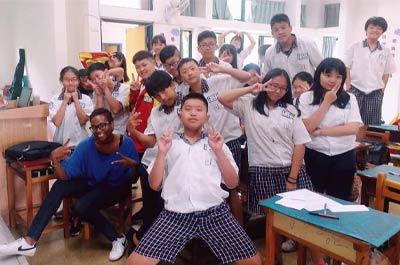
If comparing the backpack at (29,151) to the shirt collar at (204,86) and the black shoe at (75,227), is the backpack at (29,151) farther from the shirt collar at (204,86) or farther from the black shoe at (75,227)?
the shirt collar at (204,86)

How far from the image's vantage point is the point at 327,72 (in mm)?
2355

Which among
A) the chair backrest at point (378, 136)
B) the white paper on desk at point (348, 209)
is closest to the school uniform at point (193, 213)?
the white paper on desk at point (348, 209)

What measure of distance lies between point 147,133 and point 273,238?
1040 millimetres

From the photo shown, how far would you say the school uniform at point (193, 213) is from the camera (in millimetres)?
1859

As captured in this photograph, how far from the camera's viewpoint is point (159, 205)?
247 centimetres

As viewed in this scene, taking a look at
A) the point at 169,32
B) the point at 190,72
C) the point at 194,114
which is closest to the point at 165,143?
the point at 194,114

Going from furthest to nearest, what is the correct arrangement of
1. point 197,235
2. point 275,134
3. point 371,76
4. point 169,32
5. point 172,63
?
point 169,32 < point 371,76 < point 172,63 < point 275,134 < point 197,235

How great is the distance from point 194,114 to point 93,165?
0.95 metres

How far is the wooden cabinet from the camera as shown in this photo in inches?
115

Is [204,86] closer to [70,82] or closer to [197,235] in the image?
[197,235]

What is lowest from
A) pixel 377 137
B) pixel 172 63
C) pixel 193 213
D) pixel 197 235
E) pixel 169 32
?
pixel 197 235

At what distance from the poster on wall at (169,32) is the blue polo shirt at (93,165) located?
408 cm

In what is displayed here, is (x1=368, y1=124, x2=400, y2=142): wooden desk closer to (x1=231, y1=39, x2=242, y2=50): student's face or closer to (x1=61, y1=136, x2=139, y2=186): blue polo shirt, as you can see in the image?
(x1=231, y1=39, x2=242, y2=50): student's face

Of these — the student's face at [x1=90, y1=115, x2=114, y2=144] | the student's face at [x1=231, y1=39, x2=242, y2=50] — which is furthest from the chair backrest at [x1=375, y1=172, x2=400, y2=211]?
the student's face at [x1=231, y1=39, x2=242, y2=50]
